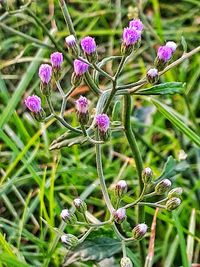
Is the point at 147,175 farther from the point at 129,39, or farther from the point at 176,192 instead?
the point at 129,39

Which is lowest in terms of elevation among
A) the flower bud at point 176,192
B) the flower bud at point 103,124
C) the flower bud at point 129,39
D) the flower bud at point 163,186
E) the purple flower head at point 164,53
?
the flower bud at point 176,192

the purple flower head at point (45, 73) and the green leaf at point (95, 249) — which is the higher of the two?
the purple flower head at point (45, 73)

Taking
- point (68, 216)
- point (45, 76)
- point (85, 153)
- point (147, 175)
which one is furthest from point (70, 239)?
point (85, 153)

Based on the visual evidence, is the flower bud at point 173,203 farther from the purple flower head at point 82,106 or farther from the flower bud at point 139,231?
the purple flower head at point 82,106

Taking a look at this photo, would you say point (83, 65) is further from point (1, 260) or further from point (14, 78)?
point (14, 78)

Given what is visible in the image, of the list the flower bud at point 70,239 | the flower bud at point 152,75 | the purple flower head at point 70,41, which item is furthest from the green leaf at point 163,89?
the flower bud at point 70,239

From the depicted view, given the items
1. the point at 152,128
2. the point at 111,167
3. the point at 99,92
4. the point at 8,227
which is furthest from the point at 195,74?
the point at 99,92
